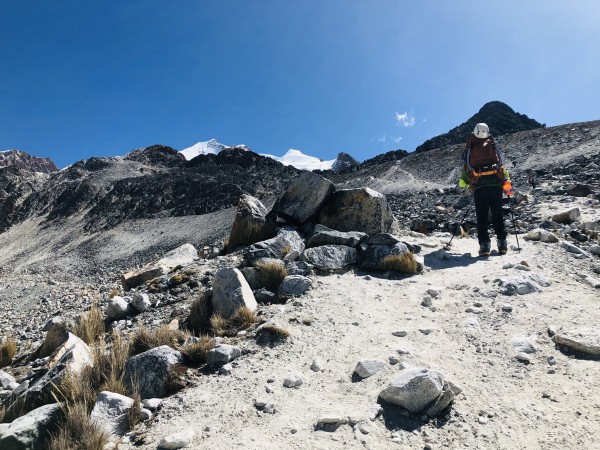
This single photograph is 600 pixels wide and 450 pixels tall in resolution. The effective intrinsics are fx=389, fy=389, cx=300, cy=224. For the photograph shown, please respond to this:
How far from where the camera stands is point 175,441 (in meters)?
2.83

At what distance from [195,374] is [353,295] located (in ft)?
8.60

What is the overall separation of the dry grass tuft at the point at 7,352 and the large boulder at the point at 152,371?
3220mm

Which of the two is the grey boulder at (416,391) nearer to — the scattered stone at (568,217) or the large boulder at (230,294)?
the large boulder at (230,294)

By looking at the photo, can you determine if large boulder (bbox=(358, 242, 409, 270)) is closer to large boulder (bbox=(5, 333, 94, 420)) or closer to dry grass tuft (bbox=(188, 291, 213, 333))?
dry grass tuft (bbox=(188, 291, 213, 333))

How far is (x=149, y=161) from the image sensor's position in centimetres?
7381

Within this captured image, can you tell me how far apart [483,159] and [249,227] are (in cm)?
525

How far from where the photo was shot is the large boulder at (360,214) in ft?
28.4

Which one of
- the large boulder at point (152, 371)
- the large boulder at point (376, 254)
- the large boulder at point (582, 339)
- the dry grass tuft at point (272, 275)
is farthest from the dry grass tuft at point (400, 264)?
the large boulder at point (152, 371)

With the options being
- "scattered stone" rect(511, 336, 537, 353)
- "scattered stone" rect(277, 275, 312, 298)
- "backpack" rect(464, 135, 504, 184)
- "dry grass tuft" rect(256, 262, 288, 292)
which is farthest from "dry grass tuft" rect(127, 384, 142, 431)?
"backpack" rect(464, 135, 504, 184)

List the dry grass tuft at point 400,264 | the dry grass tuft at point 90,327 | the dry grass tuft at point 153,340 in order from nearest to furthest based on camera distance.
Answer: the dry grass tuft at point 153,340 → the dry grass tuft at point 90,327 → the dry grass tuft at point 400,264

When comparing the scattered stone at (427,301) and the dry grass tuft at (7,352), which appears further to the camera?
the dry grass tuft at (7,352)

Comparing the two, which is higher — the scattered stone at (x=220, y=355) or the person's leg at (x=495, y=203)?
the person's leg at (x=495, y=203)

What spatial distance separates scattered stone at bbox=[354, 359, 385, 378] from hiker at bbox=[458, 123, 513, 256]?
15.9 feet

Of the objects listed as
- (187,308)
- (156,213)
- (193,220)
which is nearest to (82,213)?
(156,213)
